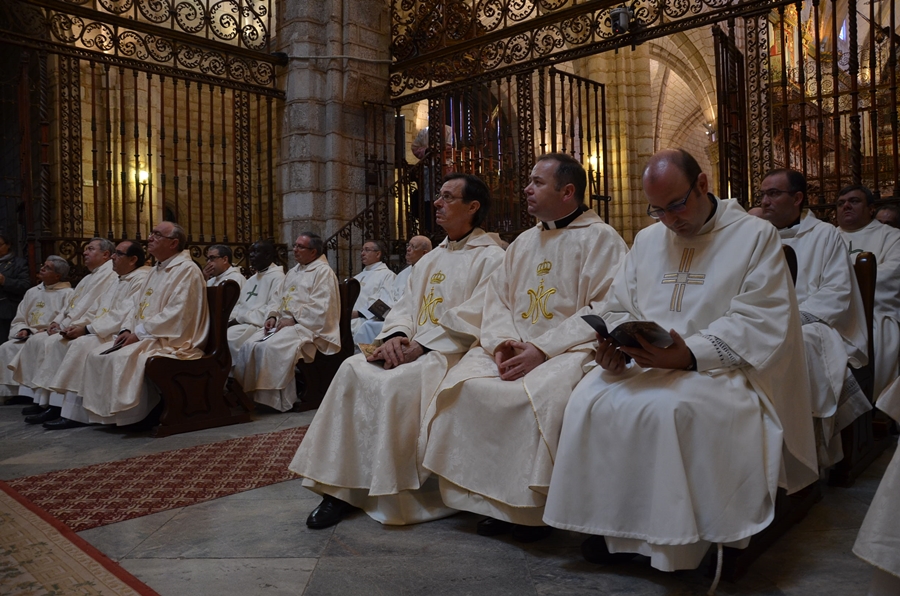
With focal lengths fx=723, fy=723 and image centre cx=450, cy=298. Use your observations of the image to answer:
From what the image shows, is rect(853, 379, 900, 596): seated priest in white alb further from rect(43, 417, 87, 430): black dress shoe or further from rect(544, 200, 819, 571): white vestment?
rect(43, 417, 87, 430): black dress shoe

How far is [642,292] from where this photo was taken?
2.95 meters

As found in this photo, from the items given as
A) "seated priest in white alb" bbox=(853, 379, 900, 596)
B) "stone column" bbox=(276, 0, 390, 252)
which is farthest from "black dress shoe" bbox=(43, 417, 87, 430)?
"seated priest in white alb" bbox=(853, 379, 900, 596)

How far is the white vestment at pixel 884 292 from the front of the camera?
455 cm

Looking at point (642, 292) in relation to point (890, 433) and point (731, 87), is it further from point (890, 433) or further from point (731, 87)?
point (731, 87)

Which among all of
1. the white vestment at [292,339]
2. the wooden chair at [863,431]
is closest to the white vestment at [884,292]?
the wooden chair at [863,431]

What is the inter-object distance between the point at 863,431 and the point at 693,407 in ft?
6.68

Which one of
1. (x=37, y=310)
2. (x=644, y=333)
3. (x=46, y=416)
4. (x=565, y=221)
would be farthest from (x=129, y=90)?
(x=644, y=333)

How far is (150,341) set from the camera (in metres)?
5.38

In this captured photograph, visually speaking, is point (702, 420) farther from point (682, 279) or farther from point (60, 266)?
point (60, 266)

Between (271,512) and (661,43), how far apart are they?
581 inches

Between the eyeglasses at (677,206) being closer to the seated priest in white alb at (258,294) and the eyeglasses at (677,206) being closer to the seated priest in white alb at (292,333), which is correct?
the seated priest in white alb at (292,333)

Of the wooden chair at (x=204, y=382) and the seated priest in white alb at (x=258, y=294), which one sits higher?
the seated priest in white alb at (x=258, y=294)

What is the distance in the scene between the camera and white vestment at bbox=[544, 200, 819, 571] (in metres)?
2.32

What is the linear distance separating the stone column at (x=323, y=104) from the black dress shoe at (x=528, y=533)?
7.18m
